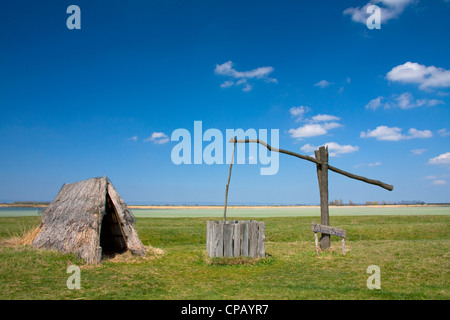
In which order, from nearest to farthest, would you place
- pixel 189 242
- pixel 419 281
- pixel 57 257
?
1. pixel 419 281
2. pixel 57 257
3. pixel 189 242

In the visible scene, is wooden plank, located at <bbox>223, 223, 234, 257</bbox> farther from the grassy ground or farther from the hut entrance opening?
the hut entrance opening

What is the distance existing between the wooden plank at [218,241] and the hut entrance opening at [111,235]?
5.52 meters

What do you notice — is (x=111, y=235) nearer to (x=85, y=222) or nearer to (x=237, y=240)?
(x=85, y=222)

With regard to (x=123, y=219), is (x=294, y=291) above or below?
below

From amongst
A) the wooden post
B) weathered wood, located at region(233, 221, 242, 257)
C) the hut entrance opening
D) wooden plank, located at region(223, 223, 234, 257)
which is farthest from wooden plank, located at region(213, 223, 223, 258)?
the wooden post

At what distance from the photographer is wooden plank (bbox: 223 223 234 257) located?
1377 cm

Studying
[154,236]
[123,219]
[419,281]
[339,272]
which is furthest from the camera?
[154,236]

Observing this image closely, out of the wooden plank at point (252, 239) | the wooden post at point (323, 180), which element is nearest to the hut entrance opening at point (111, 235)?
the wooden plank at point (252, 239)

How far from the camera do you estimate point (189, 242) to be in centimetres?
2267

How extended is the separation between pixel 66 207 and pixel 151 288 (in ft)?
25.8

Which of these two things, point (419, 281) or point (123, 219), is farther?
point (123, 219)

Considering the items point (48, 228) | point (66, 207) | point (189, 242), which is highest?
point (66, 207)
